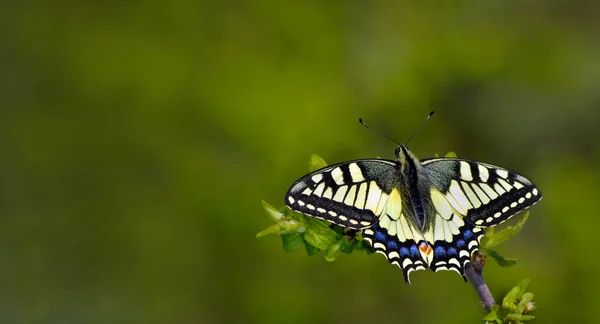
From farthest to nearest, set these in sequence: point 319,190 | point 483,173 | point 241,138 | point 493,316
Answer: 1. point 241,138
2. point 483,173
3. point 319,190
4. point 493,316

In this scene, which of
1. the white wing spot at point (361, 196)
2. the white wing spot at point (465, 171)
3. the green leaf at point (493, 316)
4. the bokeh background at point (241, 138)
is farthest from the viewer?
the bokeh background at point (241, 138)

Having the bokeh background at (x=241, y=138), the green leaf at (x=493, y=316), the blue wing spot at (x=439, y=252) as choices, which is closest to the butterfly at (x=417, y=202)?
the blue wing spot at (x=439, y=252)

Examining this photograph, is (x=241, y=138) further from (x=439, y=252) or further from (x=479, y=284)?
(x=479, y=284)

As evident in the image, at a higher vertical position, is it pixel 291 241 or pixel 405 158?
pixel 405 158

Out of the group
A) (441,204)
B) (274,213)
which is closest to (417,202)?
(441,204)

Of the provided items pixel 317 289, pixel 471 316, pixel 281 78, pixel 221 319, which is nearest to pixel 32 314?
pixel 221 319

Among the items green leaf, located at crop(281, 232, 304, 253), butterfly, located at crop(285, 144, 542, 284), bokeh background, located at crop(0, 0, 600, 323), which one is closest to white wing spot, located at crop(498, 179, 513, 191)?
butterfly, located at crop(285, 144, 542, 284)

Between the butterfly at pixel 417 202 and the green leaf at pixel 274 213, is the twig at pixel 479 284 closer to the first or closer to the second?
the butterfly at pixel 417 202

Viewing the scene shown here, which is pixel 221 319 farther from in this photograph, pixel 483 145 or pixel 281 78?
pixel 483 145
